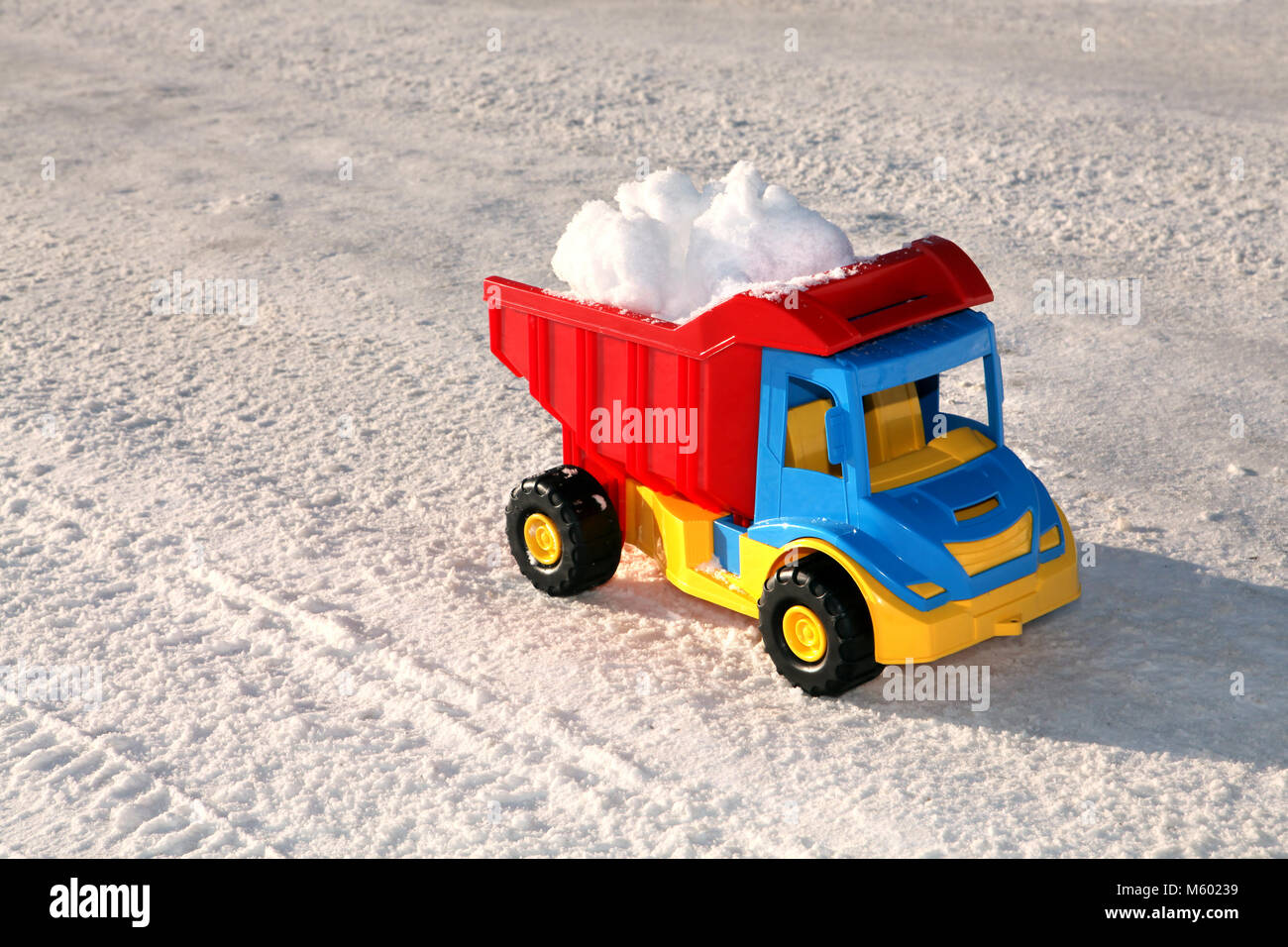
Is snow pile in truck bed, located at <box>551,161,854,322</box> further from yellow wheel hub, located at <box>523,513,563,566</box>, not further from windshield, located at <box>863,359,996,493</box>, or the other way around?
yellow wheel hub, located at <box>523,513,563,566</box>

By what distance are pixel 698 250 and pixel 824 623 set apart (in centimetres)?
175

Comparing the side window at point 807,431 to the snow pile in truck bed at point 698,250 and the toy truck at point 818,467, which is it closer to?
the toy truck at point 818,467

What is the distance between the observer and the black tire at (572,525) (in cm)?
657

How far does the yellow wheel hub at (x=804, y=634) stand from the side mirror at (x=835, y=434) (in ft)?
2.10

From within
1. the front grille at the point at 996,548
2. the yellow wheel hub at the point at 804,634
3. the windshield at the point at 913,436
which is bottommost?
the yellow wheel hub at the point at 804,634

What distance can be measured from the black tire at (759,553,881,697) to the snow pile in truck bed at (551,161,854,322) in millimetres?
1248

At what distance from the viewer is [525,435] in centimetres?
835

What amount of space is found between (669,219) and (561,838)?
2.86 metres

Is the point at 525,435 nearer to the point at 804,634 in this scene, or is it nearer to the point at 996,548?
the point at 804,634

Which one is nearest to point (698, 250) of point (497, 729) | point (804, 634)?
point (804, 634)

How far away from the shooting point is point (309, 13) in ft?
52.6


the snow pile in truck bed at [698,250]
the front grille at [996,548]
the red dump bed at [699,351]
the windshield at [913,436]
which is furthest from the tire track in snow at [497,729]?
the snow pile in truck bed at [698,250]

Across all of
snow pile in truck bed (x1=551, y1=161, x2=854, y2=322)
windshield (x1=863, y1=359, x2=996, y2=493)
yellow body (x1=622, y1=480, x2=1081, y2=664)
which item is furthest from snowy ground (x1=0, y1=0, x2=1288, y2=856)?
snow pile in truck bed (x1=551, y1=161, x2=854, y2=322)

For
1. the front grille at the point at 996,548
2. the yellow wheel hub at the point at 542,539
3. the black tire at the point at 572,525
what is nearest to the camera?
the front grille at the point at 996,548
